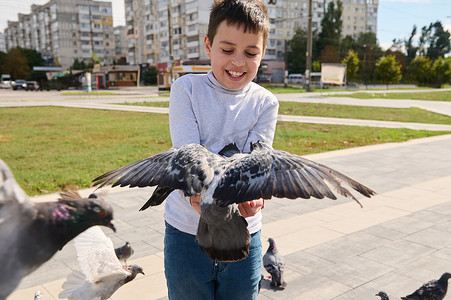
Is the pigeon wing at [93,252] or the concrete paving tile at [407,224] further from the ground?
the pigeon wing at [93,252]

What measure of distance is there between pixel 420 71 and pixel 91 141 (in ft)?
208

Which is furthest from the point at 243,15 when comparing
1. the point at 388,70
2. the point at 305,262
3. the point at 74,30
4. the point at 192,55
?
the point at 74,30

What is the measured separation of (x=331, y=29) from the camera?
7150cm

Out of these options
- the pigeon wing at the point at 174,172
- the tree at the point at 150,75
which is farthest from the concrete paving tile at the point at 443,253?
the tree at the point at 150,75

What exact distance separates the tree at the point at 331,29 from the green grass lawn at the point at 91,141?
59.5 metres

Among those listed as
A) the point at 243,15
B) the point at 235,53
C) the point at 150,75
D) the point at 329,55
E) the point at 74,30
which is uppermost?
the point at 74,30

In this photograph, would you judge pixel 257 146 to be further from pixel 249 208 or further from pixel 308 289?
pixel 308 289

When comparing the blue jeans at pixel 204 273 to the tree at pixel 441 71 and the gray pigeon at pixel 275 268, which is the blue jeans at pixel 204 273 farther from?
the tree at pixel 441 71

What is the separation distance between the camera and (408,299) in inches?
143

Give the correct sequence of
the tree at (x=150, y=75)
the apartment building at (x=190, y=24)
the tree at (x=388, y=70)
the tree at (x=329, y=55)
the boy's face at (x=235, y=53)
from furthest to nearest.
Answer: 1. the apartment building at (x=190, y=24)
2. the tree at (x=150, y=75)
3. the tree at (x=329, y=55)
4. the tree at (x=388, y=70)
5. the boy's face at (x=235, y=53)

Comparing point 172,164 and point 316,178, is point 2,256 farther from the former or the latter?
point 316,178

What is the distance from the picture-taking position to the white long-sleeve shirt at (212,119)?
6.88ft

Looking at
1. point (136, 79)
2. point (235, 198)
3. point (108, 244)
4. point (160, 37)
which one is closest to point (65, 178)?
point (108, 244)

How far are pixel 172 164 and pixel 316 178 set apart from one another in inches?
25.4
